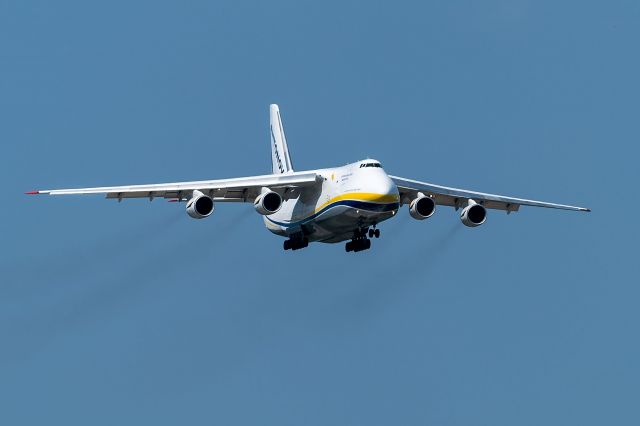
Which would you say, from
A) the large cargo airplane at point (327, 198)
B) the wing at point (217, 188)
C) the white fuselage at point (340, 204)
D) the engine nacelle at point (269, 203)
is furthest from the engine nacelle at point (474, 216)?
the engine nacelle at point (269, 203)

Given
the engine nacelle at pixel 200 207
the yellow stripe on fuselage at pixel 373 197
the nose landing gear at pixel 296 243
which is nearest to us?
the yellow stripe on fuselage at pixel 373 197

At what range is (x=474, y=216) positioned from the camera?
3728cm

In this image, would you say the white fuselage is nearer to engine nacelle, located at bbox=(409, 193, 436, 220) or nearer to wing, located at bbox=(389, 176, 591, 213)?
engine nacelle, located at bbox=(409, 193, 436, 220)

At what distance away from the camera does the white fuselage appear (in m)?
34.7

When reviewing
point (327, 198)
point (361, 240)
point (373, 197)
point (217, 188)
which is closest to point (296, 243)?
point (361, 240)

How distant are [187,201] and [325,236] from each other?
3.42 meters

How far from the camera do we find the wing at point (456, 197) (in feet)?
123

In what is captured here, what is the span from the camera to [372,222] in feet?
116

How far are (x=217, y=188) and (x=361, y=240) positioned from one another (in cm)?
372

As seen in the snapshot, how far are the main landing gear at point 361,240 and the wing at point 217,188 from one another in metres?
1.62

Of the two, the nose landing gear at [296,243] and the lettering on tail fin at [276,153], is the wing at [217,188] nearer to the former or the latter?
the nose landing gear at [296,243]

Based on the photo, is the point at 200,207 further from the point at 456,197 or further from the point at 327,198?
the point at 456,197

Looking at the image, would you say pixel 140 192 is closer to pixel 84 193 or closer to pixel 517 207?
pixel 84 193

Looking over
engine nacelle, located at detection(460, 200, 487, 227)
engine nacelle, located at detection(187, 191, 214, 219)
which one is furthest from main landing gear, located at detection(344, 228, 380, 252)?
engine nacelle, located at detection(187, 191, 214, 219)
